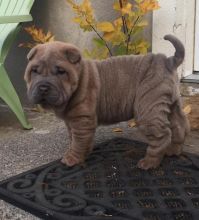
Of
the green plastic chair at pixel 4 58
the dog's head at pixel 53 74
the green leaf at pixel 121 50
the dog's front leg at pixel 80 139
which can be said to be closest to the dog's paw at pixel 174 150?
the dog's front leg at pixel 80 139

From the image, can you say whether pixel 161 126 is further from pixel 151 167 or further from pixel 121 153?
pixel 121 153

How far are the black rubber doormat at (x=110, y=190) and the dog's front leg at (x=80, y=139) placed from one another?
61mm

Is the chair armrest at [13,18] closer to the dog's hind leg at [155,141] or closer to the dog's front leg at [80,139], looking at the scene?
the dog's front leg at [80,139]

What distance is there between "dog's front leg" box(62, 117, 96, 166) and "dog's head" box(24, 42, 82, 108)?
0.17 meters

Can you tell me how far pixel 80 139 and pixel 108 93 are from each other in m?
0.33

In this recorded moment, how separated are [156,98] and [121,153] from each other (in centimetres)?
54

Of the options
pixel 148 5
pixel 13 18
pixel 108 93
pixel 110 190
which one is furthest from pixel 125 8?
pixel 110 190

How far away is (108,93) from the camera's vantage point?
7.95 ft

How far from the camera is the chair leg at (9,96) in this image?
10.6 feet

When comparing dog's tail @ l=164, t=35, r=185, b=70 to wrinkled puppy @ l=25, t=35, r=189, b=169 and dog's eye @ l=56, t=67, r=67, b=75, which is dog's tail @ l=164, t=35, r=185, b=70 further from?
dog's eye @ l=56, t=67, r=67, b=75

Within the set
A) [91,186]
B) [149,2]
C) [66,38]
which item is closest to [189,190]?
[91,186]

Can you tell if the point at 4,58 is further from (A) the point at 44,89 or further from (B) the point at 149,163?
(B) the point at 149,163

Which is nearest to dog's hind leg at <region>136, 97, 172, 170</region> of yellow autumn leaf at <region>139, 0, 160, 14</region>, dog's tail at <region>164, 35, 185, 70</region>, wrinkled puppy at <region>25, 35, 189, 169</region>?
wrinkled puppy at <region>25, 35, 189, 169</region>

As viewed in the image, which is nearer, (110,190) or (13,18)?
(110,190)
